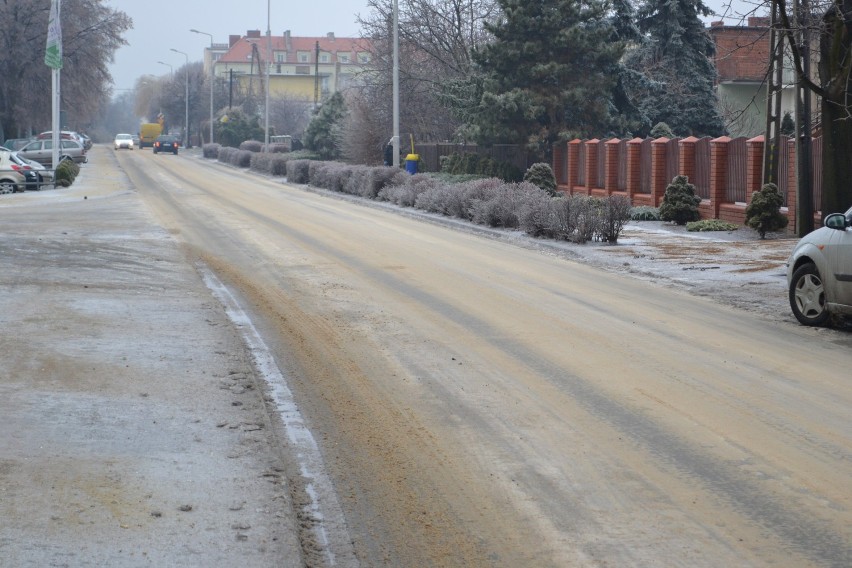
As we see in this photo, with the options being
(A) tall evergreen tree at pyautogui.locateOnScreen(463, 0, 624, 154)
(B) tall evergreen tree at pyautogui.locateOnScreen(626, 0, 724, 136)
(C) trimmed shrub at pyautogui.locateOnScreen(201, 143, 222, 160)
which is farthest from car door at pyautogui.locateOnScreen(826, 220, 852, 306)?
(C) trimmed shrub at pyautogui.locateOnScreen(201, 143, 222, 160)

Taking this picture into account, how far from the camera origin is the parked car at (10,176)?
39.5 metres

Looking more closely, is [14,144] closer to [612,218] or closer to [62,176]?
[62,176]

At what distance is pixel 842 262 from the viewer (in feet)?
39.1

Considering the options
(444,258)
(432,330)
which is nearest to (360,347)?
(432,330)

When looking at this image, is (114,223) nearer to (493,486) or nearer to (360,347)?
(360,347)

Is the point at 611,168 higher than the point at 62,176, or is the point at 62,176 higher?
the point at 611,168

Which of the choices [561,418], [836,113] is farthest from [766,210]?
[561,418]

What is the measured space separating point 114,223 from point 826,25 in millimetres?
14849

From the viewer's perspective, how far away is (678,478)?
659 centimetres

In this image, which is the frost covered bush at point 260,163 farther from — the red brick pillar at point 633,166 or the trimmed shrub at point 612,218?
the trimmed shrub at point 612,218

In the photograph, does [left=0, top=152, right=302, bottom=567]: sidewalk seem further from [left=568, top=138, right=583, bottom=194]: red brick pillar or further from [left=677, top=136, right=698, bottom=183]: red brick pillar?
[left=568, top=138, right=583, bottom=194]: red brick pillar

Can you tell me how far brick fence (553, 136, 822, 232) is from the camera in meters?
26.6

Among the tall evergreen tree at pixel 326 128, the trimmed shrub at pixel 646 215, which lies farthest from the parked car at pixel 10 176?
the tall evergreen tree at pixel 326 128

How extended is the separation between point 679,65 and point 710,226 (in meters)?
27.9
